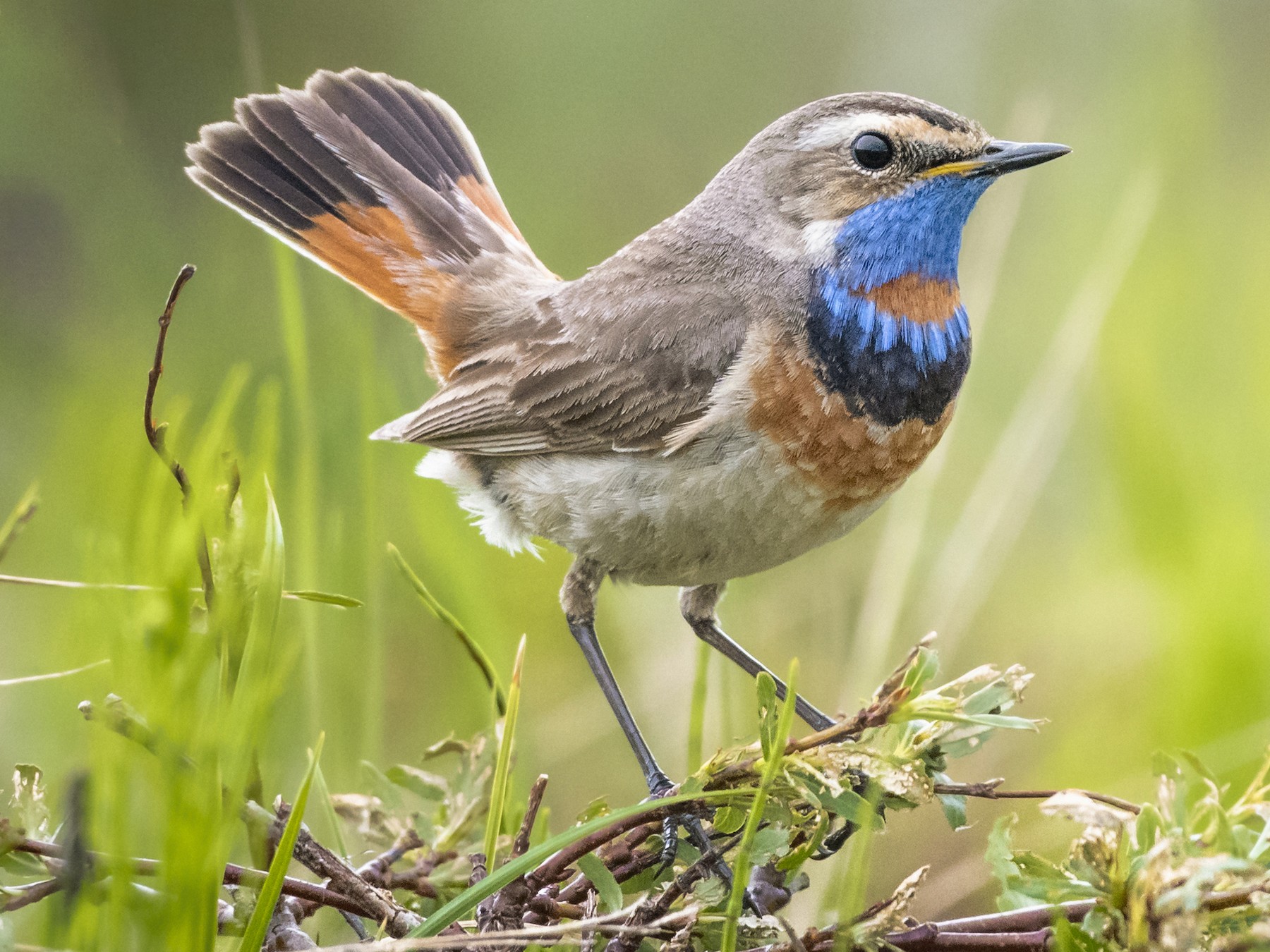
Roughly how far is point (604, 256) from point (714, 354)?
263 cm

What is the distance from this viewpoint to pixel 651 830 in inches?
85.0

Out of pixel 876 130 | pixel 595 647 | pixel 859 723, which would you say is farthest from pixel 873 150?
pixel 859 723

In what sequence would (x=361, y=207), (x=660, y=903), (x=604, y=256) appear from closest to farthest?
(x=660, y=903) → (x=361, y=207) → (x=604, y=256)

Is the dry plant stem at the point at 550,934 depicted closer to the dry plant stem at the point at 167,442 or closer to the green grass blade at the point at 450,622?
the green grass blade at the point at 450,622

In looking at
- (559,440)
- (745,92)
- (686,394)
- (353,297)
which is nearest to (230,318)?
(353,297)

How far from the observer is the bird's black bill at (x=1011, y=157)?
9.92 ft

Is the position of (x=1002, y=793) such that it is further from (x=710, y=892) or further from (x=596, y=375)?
(x=596, y=375)

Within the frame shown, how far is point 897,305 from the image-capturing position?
10.2ft

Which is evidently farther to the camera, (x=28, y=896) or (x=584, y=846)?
(x=584, y=846)

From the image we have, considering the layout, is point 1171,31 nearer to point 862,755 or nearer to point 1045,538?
point 1045,538

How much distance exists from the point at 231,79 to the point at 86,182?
0.74m

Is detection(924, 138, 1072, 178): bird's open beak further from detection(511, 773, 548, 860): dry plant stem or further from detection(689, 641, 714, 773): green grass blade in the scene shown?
detection(511, 773, 548, 860): dry plant stem

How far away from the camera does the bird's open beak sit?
3.03 metres

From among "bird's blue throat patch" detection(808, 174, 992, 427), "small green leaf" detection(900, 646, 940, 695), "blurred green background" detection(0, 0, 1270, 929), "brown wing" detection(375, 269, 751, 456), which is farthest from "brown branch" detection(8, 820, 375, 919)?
"bird's blue throat patch" detection(808, 174, 992, 427)
